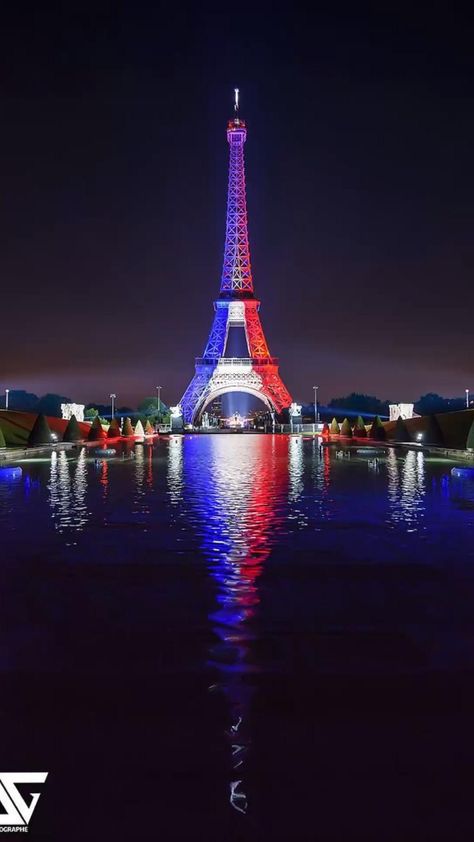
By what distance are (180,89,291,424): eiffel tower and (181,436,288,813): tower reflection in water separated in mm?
50941

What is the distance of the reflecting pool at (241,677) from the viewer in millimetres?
3445

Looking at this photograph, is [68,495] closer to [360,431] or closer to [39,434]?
[39,434]

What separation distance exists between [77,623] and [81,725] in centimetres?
223

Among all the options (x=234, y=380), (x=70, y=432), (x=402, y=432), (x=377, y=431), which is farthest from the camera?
(x=234, y=380)

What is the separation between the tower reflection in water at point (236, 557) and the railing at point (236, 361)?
5087 centimetres

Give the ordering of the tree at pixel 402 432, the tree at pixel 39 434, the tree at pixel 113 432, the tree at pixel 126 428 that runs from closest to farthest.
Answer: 1. the tree at pixel 39 434
2. the tree at pixel 402 432
3. the tree at pixel 113 432
4. the tree at pixel 126 428

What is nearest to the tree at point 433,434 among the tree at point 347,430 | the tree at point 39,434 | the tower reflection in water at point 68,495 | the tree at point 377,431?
the tree at point 377,431

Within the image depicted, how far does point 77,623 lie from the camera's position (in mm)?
6418

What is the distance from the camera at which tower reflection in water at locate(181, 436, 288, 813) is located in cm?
443

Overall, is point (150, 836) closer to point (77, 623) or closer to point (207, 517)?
point (77, 623)

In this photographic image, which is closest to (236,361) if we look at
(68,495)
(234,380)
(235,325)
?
(234,380)

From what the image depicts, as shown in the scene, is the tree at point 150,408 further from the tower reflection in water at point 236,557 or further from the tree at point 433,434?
the tower reflection in water at point 236,557
